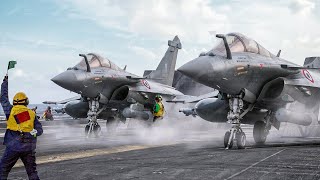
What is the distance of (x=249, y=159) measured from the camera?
1177 cm

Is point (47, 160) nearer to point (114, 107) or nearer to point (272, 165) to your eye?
point (272, 165)

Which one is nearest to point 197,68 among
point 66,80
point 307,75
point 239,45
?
point 239,45

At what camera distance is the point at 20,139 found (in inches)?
289

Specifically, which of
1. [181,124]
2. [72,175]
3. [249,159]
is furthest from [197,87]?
[72,175]

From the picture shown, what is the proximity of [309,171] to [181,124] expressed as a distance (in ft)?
67.4

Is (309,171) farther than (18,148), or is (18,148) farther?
(309,171)

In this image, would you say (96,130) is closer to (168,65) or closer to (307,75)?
(168,65)

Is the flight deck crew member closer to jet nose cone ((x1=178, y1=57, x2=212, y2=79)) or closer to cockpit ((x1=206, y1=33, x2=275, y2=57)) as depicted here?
jet nose cone ((x1=178, y1=57, x2=212, y2=79))

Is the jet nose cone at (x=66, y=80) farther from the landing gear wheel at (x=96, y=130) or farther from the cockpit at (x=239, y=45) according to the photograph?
the cockpit at (x=239, y=45)

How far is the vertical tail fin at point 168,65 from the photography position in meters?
31.8

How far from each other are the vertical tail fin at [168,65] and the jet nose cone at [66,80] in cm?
1118

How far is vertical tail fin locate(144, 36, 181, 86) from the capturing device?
31.8m

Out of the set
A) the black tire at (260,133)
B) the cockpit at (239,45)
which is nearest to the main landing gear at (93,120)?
the black tire at (260,133)

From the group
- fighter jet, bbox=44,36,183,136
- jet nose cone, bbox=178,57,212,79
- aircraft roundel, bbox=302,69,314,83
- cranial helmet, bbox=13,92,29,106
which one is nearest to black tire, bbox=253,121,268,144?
aircraft roundel, bbox=302,69,314,83
